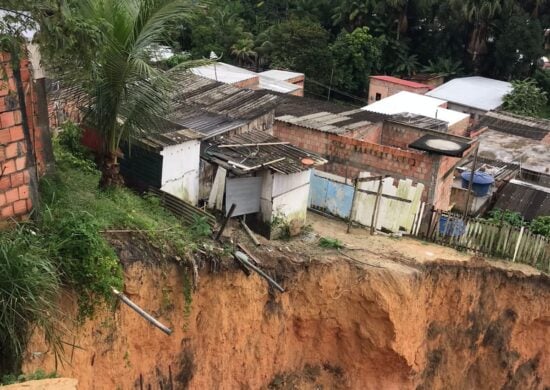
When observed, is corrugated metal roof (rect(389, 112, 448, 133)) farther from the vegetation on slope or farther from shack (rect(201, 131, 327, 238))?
the vegetation on slope

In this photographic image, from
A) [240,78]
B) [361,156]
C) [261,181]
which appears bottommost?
[240,78]

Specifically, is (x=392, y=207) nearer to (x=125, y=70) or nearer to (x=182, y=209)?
(x=182, y=209)

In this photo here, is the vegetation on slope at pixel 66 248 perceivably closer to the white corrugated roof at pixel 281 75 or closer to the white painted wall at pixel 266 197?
the white painted wall at pixel 266 197

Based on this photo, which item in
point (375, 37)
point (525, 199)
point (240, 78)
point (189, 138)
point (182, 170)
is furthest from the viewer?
point (375, 37)

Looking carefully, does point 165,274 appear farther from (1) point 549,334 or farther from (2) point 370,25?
(2) point 370,25

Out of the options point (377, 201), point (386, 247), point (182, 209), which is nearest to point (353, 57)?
point (377, 201)

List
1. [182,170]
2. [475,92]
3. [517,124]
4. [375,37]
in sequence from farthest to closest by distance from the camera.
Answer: [375,37] → [475,92] → [517,124] → [182,170]
